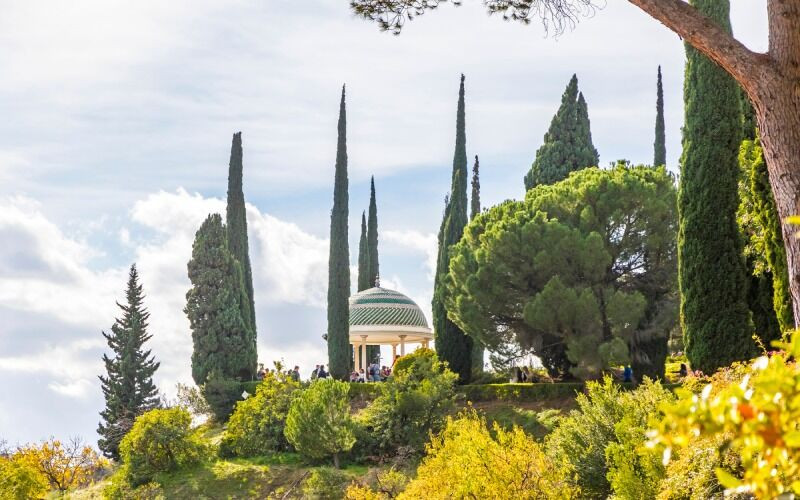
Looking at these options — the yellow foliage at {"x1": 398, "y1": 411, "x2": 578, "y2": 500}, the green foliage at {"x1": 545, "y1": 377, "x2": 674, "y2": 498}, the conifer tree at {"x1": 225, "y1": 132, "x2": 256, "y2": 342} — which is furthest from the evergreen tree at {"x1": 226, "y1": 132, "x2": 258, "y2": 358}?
the yellow foliage at {"x1": 398, "y1": 411, "x2": 578, "y2": 500}

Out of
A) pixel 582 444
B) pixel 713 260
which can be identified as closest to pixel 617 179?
pixel 713 260

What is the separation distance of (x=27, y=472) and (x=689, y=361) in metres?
16.8

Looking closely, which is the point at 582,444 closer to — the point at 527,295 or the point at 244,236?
the point at 527,295

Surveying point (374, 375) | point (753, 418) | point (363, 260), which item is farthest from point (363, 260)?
point (753, 418)

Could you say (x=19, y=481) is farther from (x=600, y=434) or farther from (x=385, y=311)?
(x=385, y=311)

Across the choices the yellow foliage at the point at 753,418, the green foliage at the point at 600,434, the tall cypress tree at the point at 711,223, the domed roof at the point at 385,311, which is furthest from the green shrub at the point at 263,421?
the yellow foliage at the point at 753,418

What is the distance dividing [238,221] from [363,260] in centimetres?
1176

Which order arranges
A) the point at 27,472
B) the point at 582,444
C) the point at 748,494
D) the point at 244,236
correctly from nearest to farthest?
the point at 748,494, the point at 582,444, the point at 27,472, the point at 244,236

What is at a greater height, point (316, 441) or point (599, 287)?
point (599, 287)

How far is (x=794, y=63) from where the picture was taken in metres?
8.55

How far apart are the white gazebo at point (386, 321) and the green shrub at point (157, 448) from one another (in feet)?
45.0

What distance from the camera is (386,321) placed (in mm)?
40094

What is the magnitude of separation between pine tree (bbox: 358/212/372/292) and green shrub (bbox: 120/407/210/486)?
2252 cm

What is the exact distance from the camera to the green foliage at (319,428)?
23391mm
